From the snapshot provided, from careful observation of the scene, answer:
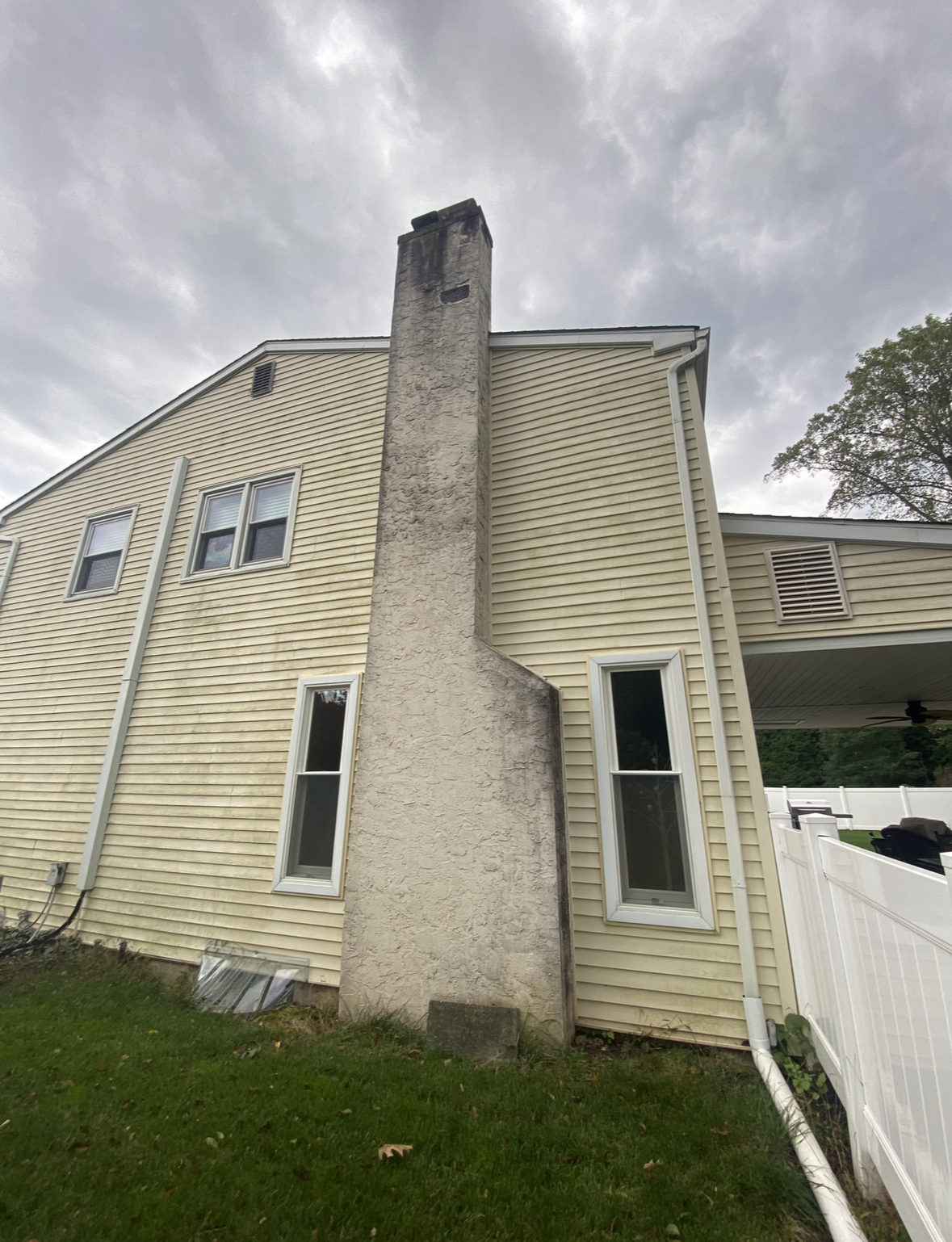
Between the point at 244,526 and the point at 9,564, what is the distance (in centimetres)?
579

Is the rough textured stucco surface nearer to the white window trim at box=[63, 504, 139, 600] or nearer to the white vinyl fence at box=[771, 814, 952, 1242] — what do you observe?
the white vinyl fence at box=[771, 814, 952, 1242]

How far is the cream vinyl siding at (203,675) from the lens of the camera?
5715mm

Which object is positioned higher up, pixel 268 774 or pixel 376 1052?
pixel 268 774

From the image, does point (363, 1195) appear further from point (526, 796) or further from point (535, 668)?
point (535, 668)

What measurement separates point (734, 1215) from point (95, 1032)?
14.9 feet

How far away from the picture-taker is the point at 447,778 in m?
4.42

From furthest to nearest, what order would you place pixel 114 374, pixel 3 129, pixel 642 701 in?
pixel 114 374 → pixel 3 129 → pixel 642 701

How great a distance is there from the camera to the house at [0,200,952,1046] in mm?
4105

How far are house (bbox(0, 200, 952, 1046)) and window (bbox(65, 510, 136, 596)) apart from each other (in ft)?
0.84

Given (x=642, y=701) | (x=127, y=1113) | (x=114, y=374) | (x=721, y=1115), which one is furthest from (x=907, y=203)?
(x=114, y=374)

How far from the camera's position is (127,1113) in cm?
290

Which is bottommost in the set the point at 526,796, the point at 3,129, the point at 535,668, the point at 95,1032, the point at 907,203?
the point at 95,1032

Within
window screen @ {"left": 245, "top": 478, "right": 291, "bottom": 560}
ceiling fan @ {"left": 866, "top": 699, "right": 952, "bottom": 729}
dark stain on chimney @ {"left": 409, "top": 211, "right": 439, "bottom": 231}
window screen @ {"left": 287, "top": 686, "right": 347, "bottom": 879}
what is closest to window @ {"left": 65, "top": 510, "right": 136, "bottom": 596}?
window screen @ {"left": 245, "top": 478, "right": 291, "bottom": 560}

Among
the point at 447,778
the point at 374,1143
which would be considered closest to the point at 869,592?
the point at 447,778
